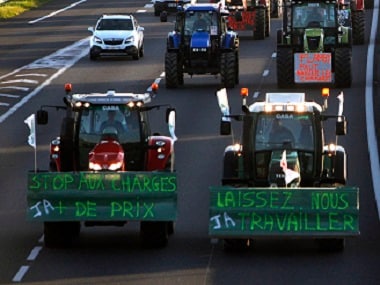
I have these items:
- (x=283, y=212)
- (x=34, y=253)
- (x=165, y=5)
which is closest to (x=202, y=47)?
(x=34, y=253)

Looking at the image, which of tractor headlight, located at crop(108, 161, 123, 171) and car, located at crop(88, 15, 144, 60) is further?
car, located at crop(88, 15, 144, 60)

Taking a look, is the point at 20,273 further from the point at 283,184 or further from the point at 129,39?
the point at 129,39

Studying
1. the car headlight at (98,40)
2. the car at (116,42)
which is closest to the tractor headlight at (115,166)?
the car at (116,42)

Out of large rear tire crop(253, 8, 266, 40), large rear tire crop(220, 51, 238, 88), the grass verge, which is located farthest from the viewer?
the grass verge

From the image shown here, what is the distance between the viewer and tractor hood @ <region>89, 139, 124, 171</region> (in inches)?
977

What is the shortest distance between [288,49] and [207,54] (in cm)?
232

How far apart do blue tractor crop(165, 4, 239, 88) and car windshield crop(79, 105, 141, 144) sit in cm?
2283

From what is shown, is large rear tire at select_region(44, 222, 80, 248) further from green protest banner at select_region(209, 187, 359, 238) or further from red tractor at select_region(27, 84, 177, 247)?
green protest banner at select_region(209, 187, 359, 238)

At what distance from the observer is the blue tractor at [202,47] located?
48.5 m

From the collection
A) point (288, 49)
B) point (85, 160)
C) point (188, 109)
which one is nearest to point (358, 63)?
point (288, 49)

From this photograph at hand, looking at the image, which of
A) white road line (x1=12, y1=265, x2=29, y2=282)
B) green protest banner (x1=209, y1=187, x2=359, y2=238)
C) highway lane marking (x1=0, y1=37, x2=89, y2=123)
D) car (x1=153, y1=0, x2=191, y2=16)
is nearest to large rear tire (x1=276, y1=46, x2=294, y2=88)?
highway lane marking (x1=0, y1=37, x2=89, y2=123)

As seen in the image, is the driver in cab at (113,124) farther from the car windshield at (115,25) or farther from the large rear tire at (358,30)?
the large rear tire at (358,30)

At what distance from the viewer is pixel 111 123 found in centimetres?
2553

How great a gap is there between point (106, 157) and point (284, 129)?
258 centimetres
